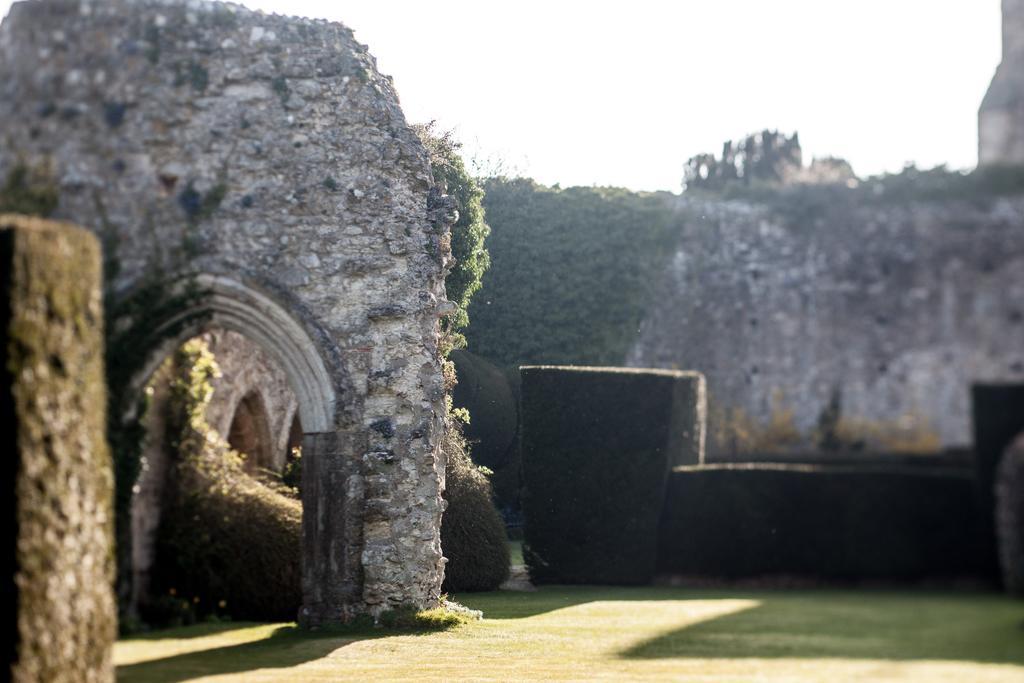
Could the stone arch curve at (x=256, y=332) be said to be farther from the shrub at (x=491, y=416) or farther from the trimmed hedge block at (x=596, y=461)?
the shrub at (x=491, y=416)

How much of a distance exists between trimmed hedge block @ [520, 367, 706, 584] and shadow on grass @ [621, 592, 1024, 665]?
884 cm

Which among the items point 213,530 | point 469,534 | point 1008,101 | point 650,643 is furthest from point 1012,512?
point 469,534

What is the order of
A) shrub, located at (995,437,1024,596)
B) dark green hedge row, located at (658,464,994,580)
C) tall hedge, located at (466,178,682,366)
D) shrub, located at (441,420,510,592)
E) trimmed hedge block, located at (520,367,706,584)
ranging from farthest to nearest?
tall hedge, located at (466,178,682,366), shrub, located at (441,420,510,592), trimmed hedge block, located at (520,367,706,584), dark green hedge row, located at (658,464,994,580), shrub, located at (995,437,1024,596)

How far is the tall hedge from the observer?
21.3m

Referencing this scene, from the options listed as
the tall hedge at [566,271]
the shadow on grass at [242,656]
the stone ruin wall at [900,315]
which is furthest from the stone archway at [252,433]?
→ the stone ruin wall at [900,315]

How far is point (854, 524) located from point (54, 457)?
4259mm

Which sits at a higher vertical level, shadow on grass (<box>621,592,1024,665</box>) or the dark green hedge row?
the dark green hedge row

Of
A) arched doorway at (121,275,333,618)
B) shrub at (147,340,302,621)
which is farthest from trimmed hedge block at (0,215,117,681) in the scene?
shrub at (147,340,302,621)

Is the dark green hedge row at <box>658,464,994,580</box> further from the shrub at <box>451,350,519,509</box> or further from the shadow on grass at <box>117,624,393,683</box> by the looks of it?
the shrub at <box>451,350,519,509</box>

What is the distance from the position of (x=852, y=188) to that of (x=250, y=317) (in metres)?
7.41

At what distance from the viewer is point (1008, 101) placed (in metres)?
4.07

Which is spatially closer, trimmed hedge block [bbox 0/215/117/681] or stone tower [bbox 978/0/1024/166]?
stone tower [bbox 978/0/1024/166]

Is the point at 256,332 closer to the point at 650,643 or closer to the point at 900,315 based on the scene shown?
the point at 650,643

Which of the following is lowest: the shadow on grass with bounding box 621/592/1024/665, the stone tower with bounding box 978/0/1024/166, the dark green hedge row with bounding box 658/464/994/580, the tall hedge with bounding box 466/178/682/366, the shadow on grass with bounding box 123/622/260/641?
the shadow on grass with bounding box 123/622/260/641
